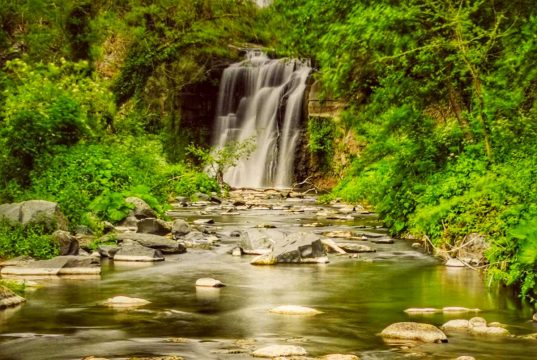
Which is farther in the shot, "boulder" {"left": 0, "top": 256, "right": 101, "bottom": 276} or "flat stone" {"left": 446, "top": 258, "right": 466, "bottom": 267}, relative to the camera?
"flat stone" {"left": 446, "top": 258, "right": 466, "bottom": 267}

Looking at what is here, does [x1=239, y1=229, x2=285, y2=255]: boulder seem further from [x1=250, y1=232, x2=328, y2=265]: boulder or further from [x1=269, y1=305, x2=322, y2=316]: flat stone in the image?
[x1=269, y1=305, x2=322, y2=316]: flat stone

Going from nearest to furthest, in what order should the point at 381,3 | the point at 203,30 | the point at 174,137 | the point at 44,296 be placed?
the point at 44,296 → the point at 381,3 → the point at 203,30 → the point at 174,137

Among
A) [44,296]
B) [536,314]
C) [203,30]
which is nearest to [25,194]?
[44,296]

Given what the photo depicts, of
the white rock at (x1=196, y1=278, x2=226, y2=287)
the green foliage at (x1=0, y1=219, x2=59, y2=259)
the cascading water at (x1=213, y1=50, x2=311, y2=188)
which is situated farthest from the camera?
the cascading water at (x1=213, y1=50, x2=311, y2=188)

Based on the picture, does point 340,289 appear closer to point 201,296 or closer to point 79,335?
point 201,296

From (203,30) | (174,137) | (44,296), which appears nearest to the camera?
(44,296)

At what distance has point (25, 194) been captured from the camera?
1627cm

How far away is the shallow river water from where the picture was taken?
7406 millimetres

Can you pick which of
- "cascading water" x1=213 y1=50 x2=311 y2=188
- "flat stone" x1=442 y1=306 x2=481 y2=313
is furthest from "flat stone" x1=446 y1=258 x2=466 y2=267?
"cascading water" x1=213 y1=50 x2=311 y2=188

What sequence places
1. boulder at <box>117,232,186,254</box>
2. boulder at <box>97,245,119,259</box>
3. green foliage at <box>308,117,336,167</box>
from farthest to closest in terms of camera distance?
green foliage at <box>308,117,336,167</box> < boulder at <box>117,232,186,254</box> < boulder at <box>97,245,119,259</box>

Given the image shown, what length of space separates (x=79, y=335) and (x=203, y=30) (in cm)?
3163

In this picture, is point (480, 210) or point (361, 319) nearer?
point (361, 319)

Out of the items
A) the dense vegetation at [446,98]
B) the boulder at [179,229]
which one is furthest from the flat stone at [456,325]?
the boulder at [179,229]

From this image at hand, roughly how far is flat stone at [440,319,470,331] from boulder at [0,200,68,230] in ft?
24.8
